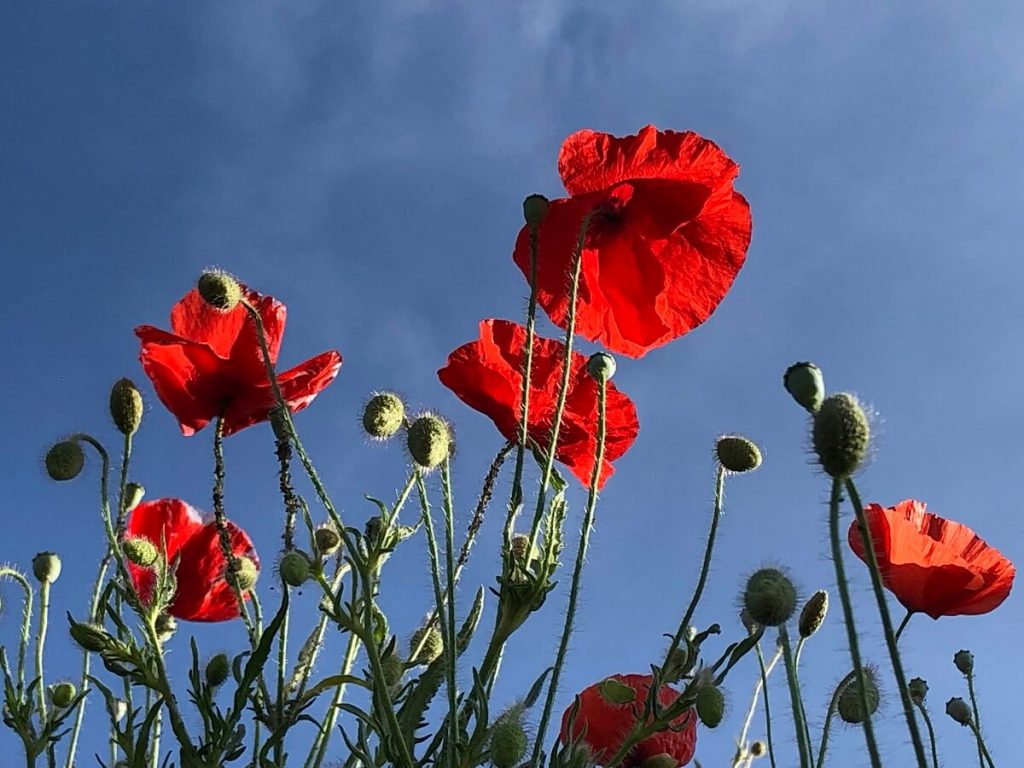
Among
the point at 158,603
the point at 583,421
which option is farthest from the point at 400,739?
the point at 583,421

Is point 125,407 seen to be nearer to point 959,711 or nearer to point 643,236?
point 643,236

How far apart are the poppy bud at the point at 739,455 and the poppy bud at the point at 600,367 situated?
288 mm

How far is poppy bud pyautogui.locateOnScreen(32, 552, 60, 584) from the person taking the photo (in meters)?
2.51

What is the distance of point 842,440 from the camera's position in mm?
1219

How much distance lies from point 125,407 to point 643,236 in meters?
1.16

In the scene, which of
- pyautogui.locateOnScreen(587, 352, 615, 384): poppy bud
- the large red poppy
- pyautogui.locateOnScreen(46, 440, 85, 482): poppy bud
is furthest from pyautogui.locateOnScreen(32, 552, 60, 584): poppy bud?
pyautogui.locateOnScreen(587, 352, 615, 384): poppy bud

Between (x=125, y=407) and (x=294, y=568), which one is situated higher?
(x=125, y=407)

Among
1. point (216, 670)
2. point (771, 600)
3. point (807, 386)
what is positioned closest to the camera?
point (807, 386)

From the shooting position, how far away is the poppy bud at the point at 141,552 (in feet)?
6.49

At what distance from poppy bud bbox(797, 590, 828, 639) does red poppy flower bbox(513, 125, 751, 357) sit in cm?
68

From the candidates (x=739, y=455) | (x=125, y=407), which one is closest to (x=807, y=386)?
(x=739, y=455)

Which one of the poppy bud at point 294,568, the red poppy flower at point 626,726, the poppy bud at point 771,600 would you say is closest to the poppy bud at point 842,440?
the poppy bud at point 771,600

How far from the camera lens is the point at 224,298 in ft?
6.79

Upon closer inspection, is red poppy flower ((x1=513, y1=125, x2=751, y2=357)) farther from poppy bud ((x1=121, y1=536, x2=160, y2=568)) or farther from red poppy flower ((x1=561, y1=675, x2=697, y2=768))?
poppy bud ((x1=121, y1=536, x2=160, y2=568))
